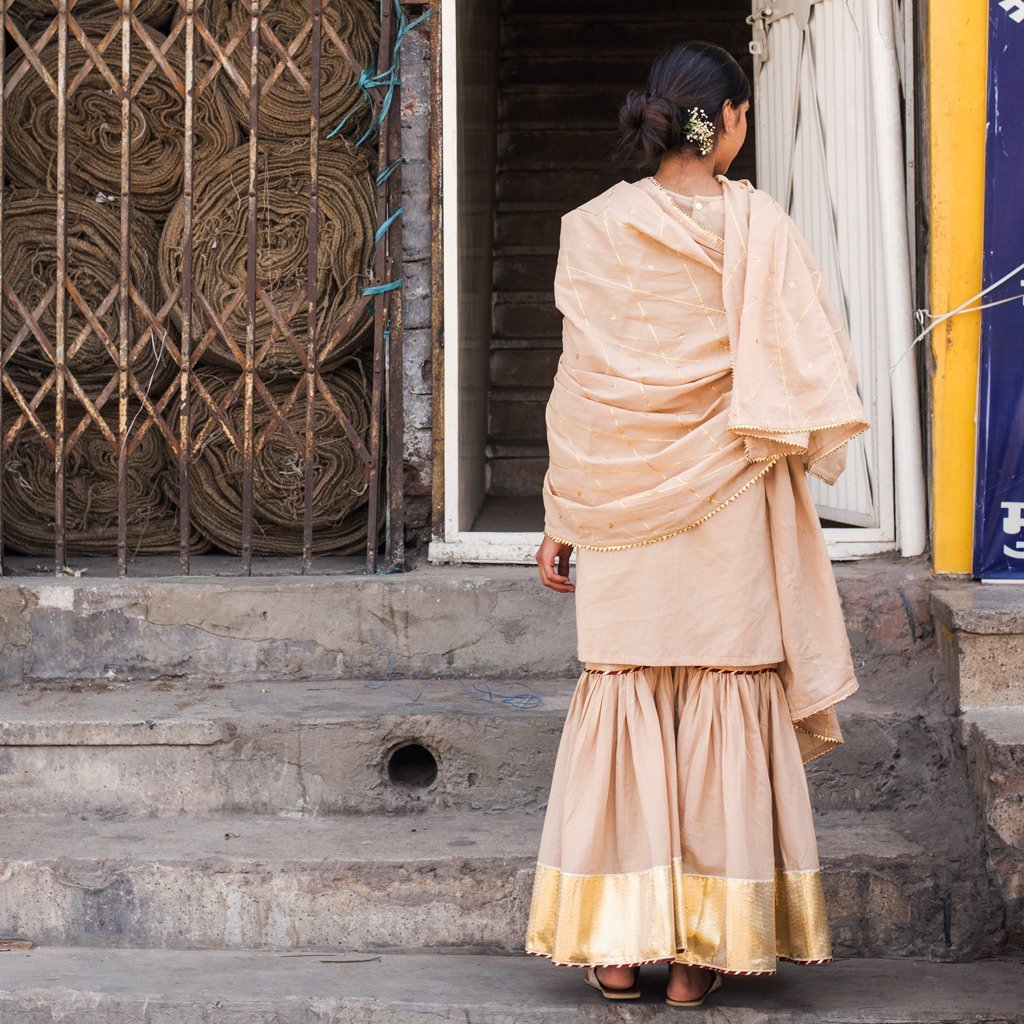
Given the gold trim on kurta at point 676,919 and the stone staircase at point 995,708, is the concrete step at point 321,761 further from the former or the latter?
the gold trim on kurta at point 676,919

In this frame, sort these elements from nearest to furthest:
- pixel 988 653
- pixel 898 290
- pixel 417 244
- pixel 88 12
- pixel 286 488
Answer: pixel 988 653 → pixel 898 290 → pixel 417 244 → pixel 286 488 → pixel 88 12

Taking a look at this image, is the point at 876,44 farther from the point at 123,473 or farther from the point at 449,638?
the point at 123,473

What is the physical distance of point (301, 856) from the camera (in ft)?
11.0

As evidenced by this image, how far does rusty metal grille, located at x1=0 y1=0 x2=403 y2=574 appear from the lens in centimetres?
437

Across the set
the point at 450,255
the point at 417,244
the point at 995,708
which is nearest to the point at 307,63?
the point at 417,244

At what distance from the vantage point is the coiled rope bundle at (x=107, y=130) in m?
5.09

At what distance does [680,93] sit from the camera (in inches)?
108

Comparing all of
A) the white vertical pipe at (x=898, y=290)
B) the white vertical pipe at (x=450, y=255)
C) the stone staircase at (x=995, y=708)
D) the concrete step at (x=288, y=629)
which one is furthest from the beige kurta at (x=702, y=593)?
the white vertical pipe at (x=450, y=255)

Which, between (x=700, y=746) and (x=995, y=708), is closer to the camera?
(x=700, y=746)

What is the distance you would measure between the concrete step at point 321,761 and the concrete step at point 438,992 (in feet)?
1.66

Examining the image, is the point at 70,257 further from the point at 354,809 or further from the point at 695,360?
the point at 695,360

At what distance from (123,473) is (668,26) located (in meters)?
4.71

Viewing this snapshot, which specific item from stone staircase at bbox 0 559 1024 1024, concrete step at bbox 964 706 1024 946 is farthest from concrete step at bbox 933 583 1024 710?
concrete step at bbox 964 706 1024 946

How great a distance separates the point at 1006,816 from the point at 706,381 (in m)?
1.29
